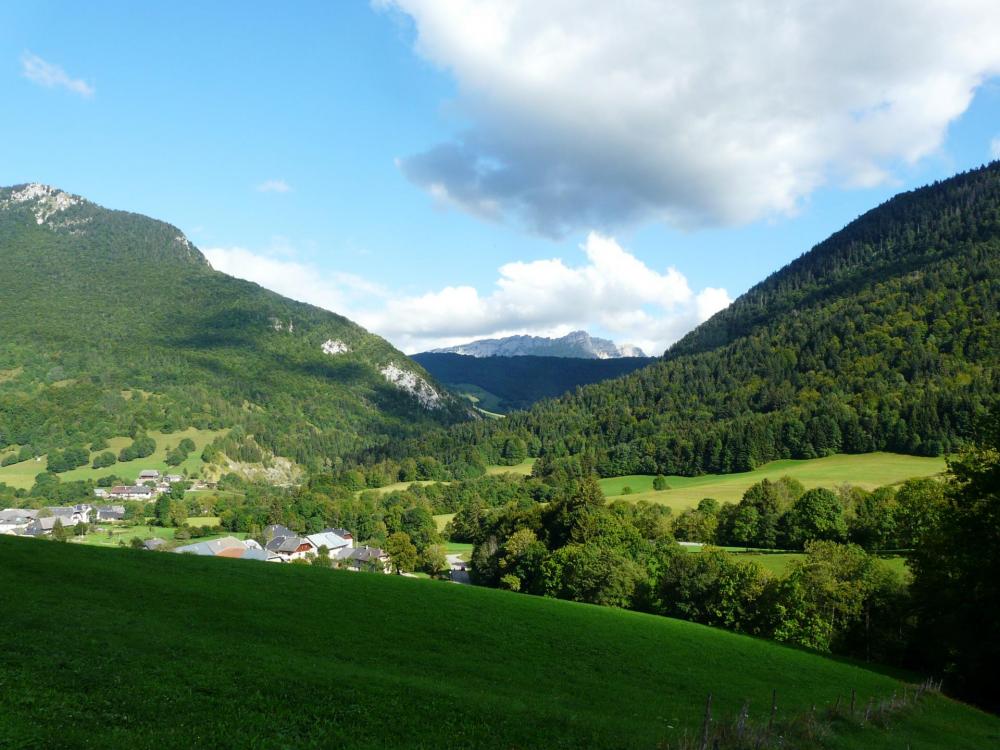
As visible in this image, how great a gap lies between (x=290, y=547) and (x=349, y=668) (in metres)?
115

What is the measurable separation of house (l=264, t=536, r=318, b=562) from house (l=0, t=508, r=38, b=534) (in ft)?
231

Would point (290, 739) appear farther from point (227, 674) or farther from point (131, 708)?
point (227, 674)

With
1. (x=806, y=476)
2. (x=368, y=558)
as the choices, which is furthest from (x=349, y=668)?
(x=806, y=476)

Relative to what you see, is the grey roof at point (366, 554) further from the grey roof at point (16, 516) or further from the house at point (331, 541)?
the grey roof at point (16, 516)

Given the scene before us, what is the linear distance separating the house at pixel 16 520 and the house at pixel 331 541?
77870 millimetres

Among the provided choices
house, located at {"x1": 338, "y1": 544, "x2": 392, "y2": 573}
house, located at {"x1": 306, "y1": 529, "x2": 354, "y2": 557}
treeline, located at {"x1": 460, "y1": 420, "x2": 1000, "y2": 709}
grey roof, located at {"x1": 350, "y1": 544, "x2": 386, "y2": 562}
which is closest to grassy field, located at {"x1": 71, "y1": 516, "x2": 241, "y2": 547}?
house, located at {"x1": 306, "y1": 529, "x2": 354, "y2": 557}

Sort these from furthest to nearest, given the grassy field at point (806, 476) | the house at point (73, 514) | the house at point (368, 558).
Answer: the house at point (73, 514) < the grassy field at point (806, 476) < the house at point (368, 558)

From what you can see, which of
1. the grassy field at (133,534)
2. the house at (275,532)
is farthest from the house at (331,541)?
the grassy field at (133,534)

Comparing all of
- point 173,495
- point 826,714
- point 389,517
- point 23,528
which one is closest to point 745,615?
point 826,714

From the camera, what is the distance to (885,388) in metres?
180

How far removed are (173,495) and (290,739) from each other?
681 feet

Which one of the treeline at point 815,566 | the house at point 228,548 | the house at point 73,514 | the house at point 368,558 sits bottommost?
the house at point 73,514

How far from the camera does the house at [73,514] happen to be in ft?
531

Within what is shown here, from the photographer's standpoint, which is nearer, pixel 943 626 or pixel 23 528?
pixel 943 626
